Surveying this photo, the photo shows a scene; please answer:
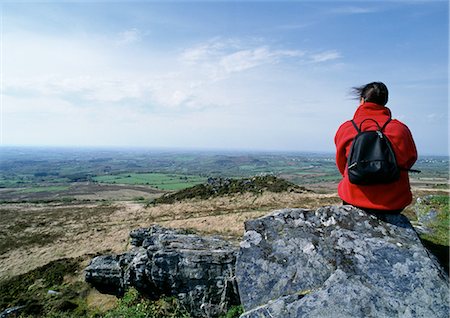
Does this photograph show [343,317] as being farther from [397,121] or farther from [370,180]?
[397,121]

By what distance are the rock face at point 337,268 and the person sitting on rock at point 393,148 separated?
0.38 meters

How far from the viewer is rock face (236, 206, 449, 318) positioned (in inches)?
171

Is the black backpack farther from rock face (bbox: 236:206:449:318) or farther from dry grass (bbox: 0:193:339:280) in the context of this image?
dry grass (bbox: 0:193:339:280)

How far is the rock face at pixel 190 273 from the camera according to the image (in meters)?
7.42

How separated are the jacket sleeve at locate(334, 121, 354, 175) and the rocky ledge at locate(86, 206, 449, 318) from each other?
101cm

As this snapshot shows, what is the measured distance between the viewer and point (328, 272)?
200 inches

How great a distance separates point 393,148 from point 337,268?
2303 mm

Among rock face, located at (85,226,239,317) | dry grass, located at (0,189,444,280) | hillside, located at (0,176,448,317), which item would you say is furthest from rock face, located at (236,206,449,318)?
dry grass, located at (0,189,444,280)

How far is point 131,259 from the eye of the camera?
10.2 m

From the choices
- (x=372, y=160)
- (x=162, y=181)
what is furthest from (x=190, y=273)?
(x=162, y=181)

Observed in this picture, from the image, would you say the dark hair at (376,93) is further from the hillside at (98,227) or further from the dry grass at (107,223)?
the dry grass at (107,223)

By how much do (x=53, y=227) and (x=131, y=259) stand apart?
21224 millimetres

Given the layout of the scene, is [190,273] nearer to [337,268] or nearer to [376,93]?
[337,268]

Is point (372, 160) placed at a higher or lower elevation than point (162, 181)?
higher
